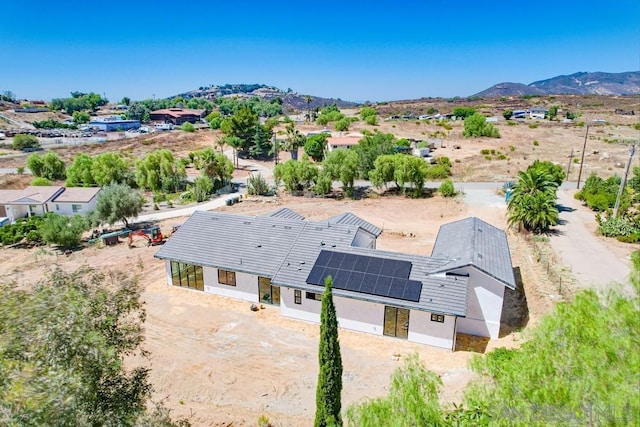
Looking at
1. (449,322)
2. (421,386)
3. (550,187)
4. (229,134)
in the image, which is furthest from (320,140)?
(421,386)

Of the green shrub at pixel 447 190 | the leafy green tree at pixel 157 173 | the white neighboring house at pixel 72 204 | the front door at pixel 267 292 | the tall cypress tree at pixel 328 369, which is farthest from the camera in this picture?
the leafy green tree at pixel 157 173

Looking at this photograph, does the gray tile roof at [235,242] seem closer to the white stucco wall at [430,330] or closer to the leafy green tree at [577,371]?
the white stucco wall at [430,330]

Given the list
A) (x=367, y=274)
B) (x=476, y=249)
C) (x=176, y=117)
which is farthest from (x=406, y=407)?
(x=176, y=117)

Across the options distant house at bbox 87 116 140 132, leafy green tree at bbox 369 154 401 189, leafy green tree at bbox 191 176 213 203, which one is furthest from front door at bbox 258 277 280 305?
distant house at bbox 87 116 140 132

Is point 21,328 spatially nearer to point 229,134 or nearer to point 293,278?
point 293,278

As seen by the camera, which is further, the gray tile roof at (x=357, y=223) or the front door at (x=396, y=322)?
the gray tile roof at (x=357, y=223)

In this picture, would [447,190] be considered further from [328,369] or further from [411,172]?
[328,369]

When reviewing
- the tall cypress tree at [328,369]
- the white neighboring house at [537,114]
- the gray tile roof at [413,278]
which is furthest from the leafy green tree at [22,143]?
the white neighboring house at [537,114]
